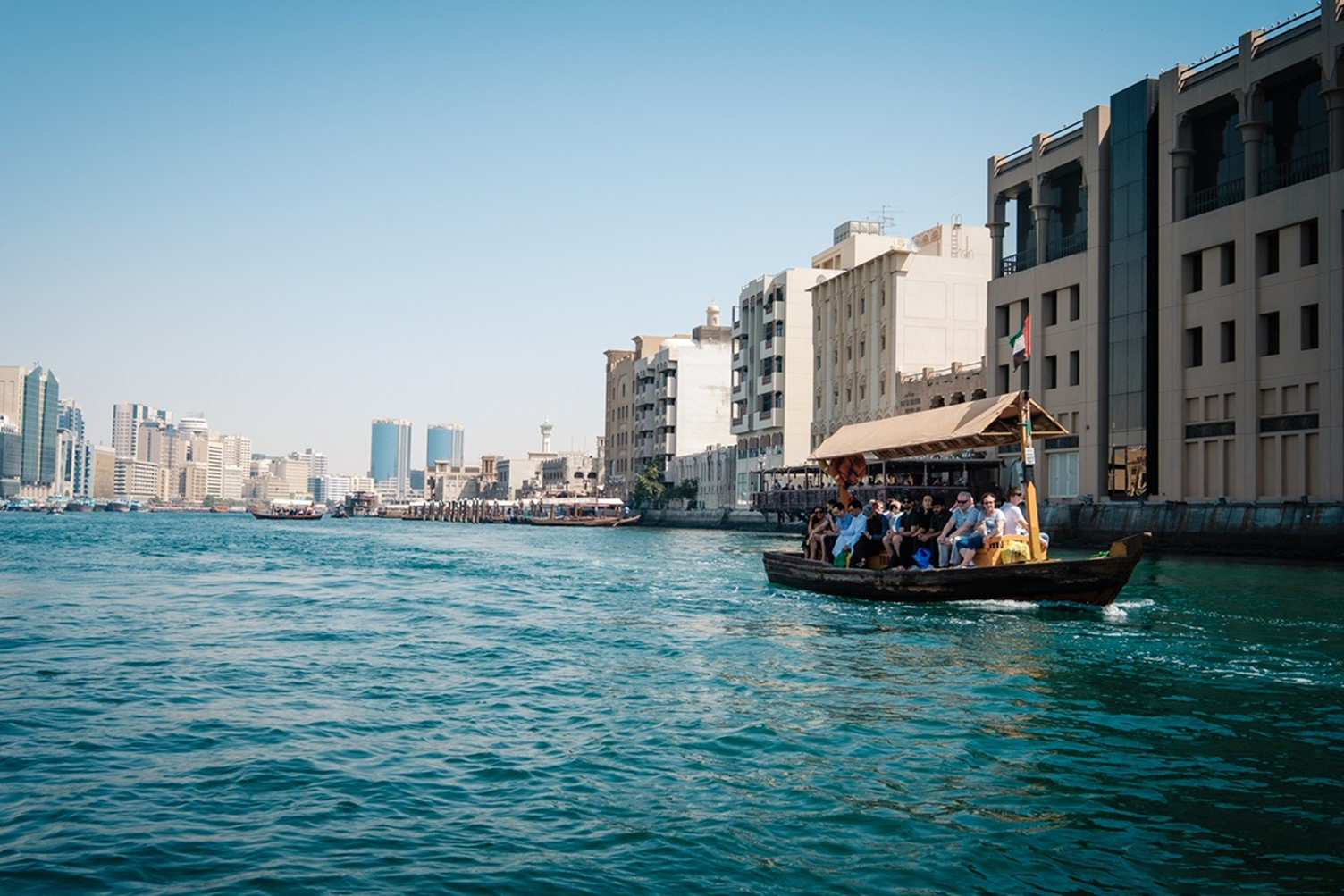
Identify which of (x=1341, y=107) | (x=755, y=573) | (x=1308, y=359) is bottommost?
(x=755, y=573)

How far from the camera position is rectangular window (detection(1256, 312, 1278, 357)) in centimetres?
4312

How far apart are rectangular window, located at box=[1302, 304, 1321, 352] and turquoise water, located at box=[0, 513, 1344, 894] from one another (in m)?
24.3

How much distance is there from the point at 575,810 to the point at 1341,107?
41710mm

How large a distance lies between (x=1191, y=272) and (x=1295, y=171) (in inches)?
215

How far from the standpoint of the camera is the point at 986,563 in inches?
871

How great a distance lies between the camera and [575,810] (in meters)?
8.14

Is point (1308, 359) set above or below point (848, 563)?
above

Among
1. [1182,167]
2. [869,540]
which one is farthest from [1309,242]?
[869,540]

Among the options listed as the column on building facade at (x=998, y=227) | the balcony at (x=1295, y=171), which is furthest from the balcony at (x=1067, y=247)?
the balcony at (x=1295, y=171)

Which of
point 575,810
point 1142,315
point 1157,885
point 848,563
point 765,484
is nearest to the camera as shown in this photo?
point 1157,885

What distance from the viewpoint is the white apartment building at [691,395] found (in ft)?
396

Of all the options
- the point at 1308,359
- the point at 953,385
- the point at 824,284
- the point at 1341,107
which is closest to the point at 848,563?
the point at 1308,359

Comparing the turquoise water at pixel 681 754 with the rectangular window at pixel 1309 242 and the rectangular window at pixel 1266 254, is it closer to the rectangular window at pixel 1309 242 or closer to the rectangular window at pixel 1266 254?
the rectangular window at pixel 1309 242

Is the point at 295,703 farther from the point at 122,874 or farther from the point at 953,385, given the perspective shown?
the point at 953,385
